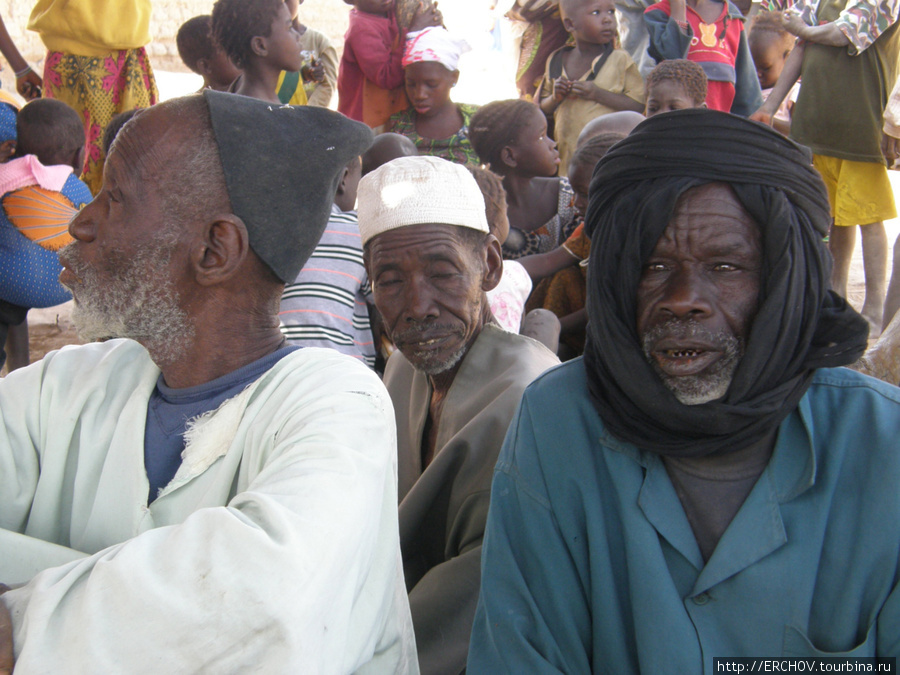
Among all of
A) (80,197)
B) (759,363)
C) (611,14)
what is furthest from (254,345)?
(611,14)

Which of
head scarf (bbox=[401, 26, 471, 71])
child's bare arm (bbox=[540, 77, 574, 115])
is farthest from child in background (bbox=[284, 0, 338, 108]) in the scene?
child's bare arm (bbox=[540, 77, 574, 115])

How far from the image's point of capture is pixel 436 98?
5.79 m

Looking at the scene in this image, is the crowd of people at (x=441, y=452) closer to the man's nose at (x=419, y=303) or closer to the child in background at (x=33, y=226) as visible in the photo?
the man's nose at (x=419, y=303)

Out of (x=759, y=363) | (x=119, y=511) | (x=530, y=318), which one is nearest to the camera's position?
(x=119, y=511)

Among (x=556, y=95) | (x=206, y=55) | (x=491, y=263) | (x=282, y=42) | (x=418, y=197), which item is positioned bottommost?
(x=491, y=263)

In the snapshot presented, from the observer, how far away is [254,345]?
5.54 feet

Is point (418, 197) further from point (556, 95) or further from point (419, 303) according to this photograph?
point (556, 95)

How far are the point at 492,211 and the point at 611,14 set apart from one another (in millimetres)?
3589

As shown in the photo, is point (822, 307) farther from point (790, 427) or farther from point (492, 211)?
point (492, 211)

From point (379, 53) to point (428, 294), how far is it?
411 cm

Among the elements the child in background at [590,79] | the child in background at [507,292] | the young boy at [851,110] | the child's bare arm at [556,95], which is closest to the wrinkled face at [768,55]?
the young boy at [851,110]

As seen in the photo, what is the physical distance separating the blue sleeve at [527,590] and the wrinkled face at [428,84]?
14.6 ft

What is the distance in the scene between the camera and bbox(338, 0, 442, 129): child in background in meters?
6.01

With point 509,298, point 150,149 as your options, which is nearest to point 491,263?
point 509,298
